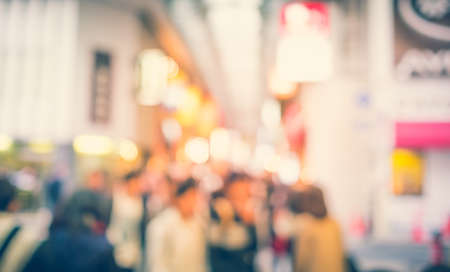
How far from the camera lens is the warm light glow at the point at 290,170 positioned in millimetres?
15160

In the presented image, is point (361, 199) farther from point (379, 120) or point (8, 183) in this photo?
point (8, 183)

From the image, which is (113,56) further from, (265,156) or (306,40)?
(265,156)

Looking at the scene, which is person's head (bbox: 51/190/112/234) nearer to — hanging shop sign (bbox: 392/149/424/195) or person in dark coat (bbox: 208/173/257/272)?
person in dark coat (bbox: 208/173/257/272)

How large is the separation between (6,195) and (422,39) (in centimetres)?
366

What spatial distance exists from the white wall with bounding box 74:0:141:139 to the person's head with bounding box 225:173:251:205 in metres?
9.72

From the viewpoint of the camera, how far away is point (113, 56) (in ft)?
49.1

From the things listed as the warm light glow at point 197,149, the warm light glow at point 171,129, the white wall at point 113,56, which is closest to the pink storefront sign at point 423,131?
the white wall at point 113,56

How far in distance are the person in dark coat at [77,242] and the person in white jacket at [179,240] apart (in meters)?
1.11

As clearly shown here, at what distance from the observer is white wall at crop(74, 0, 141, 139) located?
1424cm

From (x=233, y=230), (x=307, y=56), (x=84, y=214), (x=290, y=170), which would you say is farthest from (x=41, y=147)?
(x=84, y=214)

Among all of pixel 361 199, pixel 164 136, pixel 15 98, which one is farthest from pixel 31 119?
pixel 361 199

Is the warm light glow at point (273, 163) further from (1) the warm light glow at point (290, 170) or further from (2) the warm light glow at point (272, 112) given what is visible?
(1) the warm light glow at point (290, 170)

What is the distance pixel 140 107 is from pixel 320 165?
26.9 ft

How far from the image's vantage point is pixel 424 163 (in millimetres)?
6031
